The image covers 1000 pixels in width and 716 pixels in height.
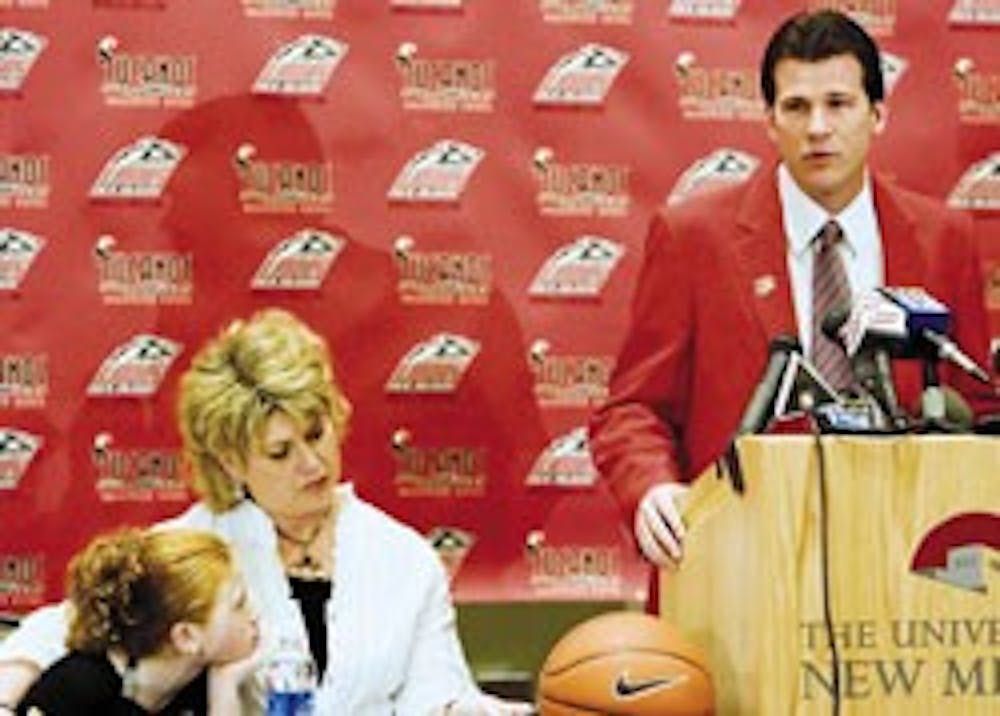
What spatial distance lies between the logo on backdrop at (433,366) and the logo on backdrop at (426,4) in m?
0.73

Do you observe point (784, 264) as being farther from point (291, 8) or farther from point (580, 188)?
point (291, 8)

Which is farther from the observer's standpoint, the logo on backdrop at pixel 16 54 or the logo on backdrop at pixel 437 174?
the logo on backdrop at pixel 437 174

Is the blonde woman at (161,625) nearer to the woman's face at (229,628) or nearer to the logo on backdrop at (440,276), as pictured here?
the woman's face at (229,628)

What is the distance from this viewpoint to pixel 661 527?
3123mm

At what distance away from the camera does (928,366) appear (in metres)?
2.79

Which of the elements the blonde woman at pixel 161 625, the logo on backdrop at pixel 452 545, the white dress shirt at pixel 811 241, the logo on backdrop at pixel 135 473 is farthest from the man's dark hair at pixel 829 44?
the logo on backdrop at pixel 135 473

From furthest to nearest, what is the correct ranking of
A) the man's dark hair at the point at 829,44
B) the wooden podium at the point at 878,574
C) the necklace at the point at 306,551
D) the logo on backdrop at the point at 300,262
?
the logo on backdrop at the point at 300,262
the necklace at the point at 306,551
the man's dark hair at the point at 829,44
the wooden podium at the point at 878,574

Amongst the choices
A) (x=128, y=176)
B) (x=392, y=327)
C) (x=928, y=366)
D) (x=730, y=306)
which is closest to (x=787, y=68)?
(x=730, y=306)

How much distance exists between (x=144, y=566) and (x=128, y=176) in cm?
132

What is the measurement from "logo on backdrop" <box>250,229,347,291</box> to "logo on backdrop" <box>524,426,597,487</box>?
643mm

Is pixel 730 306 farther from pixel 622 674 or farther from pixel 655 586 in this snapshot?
pixel 622 674

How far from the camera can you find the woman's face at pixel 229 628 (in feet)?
11.2

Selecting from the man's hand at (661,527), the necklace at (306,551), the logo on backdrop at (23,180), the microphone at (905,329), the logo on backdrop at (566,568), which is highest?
the logo on backdrop at (23,180)

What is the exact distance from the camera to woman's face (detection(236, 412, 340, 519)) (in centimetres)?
363
